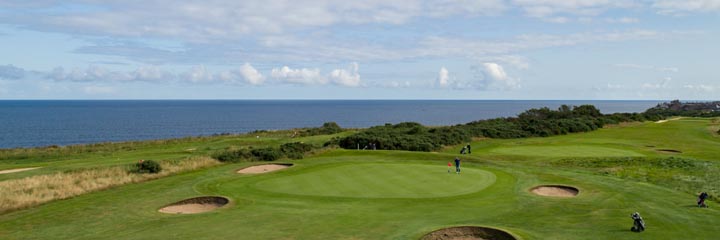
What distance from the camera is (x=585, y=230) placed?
1653cm

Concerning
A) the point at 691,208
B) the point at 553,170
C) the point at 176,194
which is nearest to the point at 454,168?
the point at 553,170

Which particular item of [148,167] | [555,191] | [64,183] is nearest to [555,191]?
[555,191]

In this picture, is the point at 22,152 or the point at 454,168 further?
the point at 22,152

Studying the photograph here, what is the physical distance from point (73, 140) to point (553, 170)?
91818mm

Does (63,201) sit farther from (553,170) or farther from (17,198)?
(553,170)

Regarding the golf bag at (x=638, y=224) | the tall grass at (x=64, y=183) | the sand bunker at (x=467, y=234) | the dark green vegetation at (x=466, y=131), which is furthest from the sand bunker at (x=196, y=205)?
the dark green vegetation at (x=466, y=131)

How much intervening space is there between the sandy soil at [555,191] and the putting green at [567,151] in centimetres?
1683

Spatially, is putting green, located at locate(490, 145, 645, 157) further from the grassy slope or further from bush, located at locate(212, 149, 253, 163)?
bush, located at locate(212, 149, 253, 163)

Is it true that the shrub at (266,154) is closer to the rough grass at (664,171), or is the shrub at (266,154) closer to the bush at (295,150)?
the bush at (295,150)

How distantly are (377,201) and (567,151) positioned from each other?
28628 mm

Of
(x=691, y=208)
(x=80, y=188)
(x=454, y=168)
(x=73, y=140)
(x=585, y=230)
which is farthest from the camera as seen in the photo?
(x=73, y=140)

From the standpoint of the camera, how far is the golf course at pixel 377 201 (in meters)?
17.2

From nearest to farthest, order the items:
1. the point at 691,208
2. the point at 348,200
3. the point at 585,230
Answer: the point at 585,230 → the point at 691,208 → the point at 348,200

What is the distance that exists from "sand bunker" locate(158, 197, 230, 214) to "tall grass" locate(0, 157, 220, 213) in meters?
6.32
